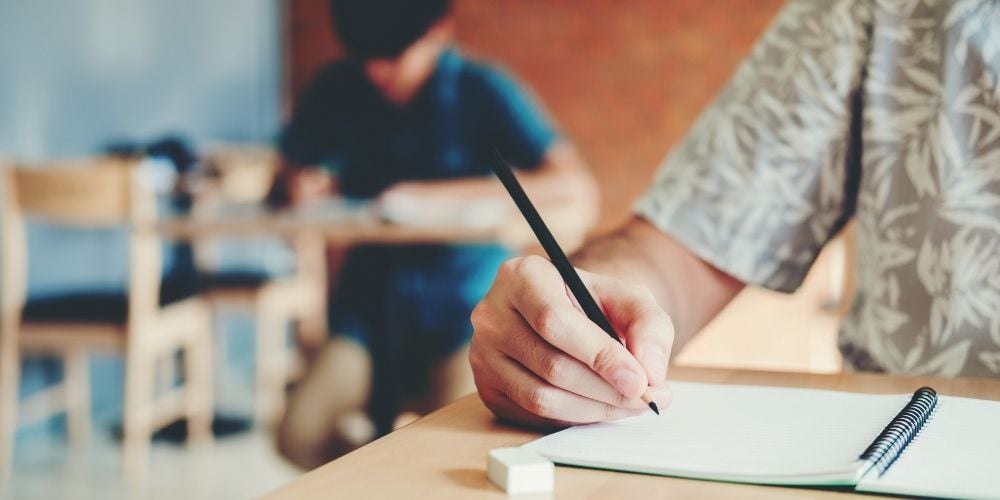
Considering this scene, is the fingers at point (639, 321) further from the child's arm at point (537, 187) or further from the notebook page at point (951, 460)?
the child's arm at point (537, 187)

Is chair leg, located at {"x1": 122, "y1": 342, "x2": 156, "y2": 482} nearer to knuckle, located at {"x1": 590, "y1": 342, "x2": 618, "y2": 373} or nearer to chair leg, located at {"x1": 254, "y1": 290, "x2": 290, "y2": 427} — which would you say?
chair leg, located at {"x1": 254, "y1": 290, "x2": 290, "y2": 427}

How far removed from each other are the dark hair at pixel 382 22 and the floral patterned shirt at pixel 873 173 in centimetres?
186

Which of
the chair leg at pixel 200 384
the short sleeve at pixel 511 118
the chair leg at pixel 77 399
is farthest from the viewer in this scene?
the chair leg at pixel 200 384

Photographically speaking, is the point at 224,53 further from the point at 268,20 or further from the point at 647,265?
the point at 647,265

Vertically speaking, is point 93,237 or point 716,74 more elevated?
point 716,74

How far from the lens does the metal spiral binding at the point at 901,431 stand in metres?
Result: 0.55

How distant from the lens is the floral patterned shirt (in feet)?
3.16

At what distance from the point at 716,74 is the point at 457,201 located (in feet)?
9.95

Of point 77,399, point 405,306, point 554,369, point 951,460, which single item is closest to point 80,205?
point 77,399

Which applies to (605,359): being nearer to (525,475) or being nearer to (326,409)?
(525,475)

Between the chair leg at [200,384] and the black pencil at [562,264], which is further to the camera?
the chair leg at [200,384]

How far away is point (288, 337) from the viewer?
5859 millimetres

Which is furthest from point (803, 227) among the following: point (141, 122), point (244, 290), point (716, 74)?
point (716, 74)

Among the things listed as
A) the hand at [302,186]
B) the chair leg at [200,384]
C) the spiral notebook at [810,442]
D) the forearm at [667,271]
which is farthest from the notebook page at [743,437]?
the chair leg at [200,384]
